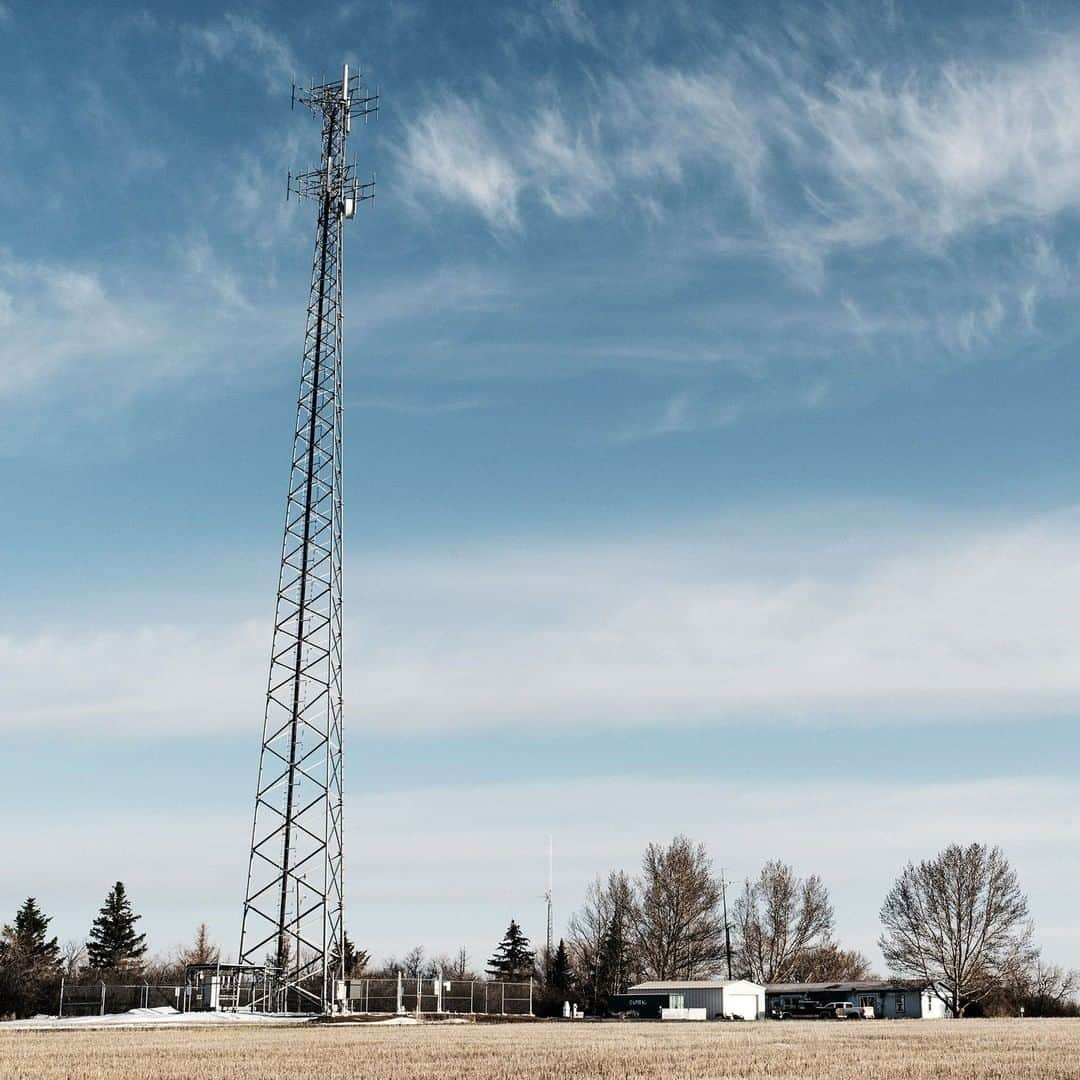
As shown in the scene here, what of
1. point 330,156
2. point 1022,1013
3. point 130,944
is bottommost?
point 1022,1013

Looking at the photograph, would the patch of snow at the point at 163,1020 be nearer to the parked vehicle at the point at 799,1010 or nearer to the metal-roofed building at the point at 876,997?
the parked vehicle at the point at 799,1010

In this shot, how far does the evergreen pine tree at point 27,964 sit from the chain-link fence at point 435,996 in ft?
63.7

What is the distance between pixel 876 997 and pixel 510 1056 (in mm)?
88115

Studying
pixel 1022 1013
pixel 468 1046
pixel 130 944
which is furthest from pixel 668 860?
pixel 468 1046

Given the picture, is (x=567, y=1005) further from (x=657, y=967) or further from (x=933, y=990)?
(x=933, y=990)

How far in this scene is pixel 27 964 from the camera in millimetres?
81688

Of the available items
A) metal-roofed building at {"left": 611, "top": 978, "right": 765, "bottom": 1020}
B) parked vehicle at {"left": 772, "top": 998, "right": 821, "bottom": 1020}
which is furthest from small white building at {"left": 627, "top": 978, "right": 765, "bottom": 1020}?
parked vehicle at {"left": 772, "top": 998, "right": 821, "bottom": 1020}

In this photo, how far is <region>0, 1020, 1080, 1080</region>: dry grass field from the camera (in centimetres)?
2139

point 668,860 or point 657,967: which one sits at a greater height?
point 668,860

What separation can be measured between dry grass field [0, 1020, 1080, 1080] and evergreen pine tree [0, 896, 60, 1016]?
35.5 meters

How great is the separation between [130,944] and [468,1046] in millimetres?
72524

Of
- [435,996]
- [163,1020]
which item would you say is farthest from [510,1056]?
[435,996]

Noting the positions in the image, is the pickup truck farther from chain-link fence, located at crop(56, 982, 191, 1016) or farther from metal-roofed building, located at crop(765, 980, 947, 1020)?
chain-link fence, located at crop(56, 982, 191, 1016)

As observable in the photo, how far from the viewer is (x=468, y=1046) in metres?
32.3
